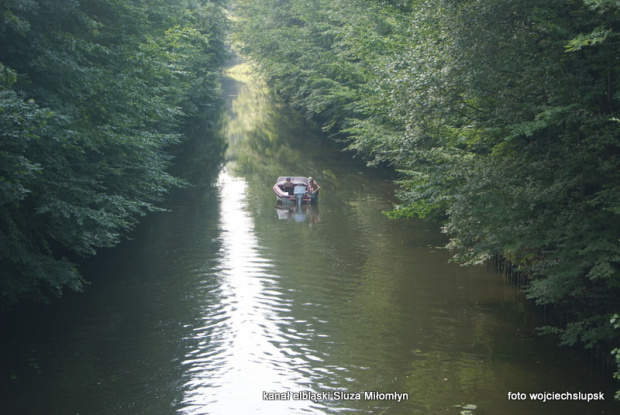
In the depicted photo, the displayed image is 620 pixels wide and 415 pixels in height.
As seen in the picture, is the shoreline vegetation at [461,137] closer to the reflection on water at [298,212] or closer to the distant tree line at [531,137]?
the distant tree line at [531,137]

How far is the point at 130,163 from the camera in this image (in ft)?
61.3

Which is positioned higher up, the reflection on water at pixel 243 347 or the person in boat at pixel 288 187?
the person in boat at pixel 288 187

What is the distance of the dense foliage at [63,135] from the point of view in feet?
40.4

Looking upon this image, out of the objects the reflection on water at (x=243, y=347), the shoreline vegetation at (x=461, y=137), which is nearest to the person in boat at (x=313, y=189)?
the reflection on water at (x=243, y=347)

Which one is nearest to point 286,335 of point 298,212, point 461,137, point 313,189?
point 461,137

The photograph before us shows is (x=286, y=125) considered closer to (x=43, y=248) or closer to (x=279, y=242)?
(x=279, y=242)

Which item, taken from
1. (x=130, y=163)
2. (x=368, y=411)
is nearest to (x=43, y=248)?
(x=130, y=163)

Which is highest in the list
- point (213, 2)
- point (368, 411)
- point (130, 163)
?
point (213, 2)

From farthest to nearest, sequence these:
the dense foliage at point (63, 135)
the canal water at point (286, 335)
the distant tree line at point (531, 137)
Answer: the dense foliage at point (63, 135) → the distant tree line at point (531, 137) → the canal water at point (286, 335)

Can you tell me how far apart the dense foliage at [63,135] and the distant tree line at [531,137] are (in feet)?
24.9

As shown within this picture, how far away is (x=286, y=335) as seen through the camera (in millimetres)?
14312

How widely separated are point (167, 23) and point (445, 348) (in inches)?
860

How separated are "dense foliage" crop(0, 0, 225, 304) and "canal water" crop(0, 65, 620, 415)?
5.23ft

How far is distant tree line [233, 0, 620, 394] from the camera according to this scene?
477 inches
